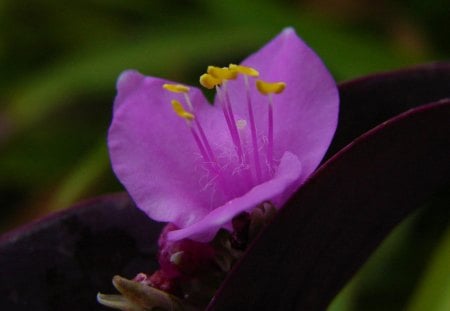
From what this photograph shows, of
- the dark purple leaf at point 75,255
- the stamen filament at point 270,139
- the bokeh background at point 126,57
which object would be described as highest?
the stamen filament at point 270,139

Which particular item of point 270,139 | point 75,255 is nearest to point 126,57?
point 75,255

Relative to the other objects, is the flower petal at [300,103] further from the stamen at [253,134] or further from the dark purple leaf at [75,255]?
the dark purple leaf at [75,255]

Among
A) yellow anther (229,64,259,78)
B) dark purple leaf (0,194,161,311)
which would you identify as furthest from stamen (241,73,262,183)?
dark purple leaf (0,194,161,311)

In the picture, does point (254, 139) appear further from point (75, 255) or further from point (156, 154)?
point (75, 255)

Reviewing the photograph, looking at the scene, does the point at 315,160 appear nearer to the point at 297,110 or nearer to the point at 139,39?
the point at 297,110

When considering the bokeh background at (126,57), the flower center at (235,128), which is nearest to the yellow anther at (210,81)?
the flower center at (235,128)

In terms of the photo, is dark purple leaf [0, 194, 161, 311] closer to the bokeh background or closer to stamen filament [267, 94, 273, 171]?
stamen filament [267, 94, 273, 171]

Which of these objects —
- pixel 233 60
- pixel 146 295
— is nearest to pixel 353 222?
pixel 146 295
